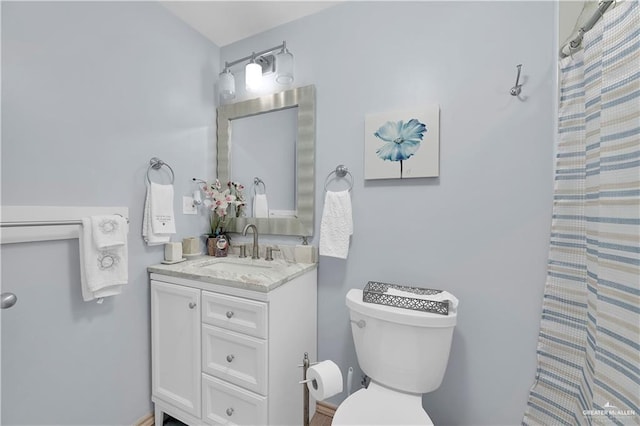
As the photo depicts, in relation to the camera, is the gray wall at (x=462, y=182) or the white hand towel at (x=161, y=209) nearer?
the gray wall at (x=462, y=182)

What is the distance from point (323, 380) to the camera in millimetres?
989

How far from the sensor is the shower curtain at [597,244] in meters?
0.55

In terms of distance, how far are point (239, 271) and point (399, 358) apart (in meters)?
0.87

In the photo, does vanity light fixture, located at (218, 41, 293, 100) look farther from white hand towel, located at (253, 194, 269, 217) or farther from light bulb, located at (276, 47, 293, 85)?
white hand towel, located at (253, 194, 269, 217)

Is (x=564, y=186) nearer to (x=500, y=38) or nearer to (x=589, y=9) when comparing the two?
(x=589, y=9)

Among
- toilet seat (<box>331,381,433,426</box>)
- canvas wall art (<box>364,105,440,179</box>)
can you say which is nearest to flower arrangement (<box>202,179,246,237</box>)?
canvas wall art (<box>364,105,440,179</box>)

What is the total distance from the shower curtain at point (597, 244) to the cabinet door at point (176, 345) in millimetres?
1399

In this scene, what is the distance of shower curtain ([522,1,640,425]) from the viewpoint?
1.79 ft

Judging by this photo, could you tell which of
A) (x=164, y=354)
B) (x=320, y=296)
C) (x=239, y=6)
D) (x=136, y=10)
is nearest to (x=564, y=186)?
(x=320, y=296)

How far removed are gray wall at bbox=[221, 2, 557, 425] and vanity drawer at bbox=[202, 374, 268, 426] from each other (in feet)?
1.62

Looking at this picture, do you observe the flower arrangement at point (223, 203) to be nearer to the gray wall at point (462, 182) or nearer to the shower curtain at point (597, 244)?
the gray wall at point (462, 182)

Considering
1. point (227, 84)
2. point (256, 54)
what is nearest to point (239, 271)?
point (227, 84)

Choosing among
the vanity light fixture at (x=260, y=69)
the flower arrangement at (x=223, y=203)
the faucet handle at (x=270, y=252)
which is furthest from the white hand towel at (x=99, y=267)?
the vanity light fixture at (x=260, y=69)

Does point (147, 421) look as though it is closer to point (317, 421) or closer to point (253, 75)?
point (317, 421)
